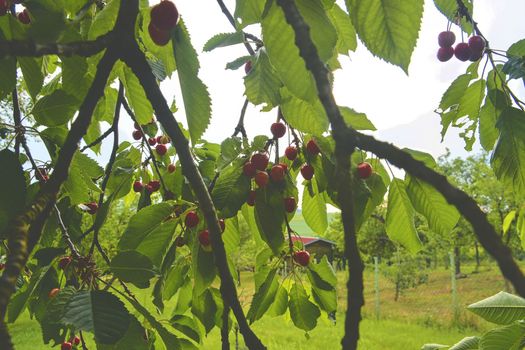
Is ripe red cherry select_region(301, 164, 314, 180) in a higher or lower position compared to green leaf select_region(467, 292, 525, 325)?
higher

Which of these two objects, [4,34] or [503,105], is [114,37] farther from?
[503,105]

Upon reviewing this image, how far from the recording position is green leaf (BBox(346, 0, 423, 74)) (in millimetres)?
668

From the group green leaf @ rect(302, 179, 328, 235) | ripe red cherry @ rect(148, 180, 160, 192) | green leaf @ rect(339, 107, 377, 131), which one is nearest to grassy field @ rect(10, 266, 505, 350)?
ripe red cherry @ rect(148, 180, 160, 192)

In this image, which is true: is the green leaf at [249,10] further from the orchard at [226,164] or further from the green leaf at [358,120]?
the green leaf at [358,120]

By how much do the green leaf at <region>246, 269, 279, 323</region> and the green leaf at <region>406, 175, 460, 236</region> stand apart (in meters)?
0.60

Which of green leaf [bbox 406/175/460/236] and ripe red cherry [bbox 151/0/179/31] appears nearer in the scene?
ripe red cherry [bbox 151/0/179/31]

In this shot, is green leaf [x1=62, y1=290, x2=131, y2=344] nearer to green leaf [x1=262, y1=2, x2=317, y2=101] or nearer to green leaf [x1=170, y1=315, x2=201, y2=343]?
green leaf [x1=262, y1=2, x2=317, y2=101]

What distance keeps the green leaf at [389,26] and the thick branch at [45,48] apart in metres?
0.38

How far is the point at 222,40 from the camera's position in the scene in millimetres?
1329

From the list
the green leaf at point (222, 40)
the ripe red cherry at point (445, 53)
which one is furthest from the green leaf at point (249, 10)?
the ripe red cherry at point (445, 53)

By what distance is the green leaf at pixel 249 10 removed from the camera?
835 mm

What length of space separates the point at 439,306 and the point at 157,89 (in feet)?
60.8

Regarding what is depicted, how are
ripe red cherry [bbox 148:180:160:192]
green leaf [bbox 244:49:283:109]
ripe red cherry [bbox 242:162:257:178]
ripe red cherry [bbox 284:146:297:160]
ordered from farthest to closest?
1. ripe red cherry [bbox 148:180:160:192]
2. ripe red cherry [bbox 284:146:297:160]
3. ripe red cherry [bbox 242:162:257:178]
4. green leaf [bbox 244:49:283:109]

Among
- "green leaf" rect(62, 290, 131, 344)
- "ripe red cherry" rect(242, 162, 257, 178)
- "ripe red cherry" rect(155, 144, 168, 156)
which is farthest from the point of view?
"ripe red cherry" rect(155, 144, 168, 156)
